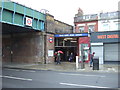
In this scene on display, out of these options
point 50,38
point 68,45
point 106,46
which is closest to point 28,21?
point 50,38

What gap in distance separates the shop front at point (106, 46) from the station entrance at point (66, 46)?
530 centimetres

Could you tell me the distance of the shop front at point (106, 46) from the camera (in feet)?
74.1

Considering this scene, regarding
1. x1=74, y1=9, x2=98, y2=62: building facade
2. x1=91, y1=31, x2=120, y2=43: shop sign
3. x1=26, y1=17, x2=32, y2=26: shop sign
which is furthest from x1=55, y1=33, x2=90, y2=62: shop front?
x1=26, y1=17, x2=32, y2=26: shop sign

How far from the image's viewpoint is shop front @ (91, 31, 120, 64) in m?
22.6

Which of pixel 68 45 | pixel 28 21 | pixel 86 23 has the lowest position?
pixel 68 45

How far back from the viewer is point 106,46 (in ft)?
76.4

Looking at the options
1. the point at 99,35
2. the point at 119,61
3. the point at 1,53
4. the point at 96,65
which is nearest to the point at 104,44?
the point at 99,35

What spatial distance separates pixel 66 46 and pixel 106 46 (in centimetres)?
695

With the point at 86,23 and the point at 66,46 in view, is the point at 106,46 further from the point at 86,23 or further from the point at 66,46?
the point at 86,23

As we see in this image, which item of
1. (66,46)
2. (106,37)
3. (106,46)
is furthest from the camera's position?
(66,46)

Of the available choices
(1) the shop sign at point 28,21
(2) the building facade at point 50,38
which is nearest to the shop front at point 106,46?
(2) the building facade at point 50,38

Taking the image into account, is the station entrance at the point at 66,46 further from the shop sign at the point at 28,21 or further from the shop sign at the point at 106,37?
the shop sign at the point at 28,21

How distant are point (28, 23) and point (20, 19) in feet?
4.32

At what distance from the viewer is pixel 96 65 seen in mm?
16172
